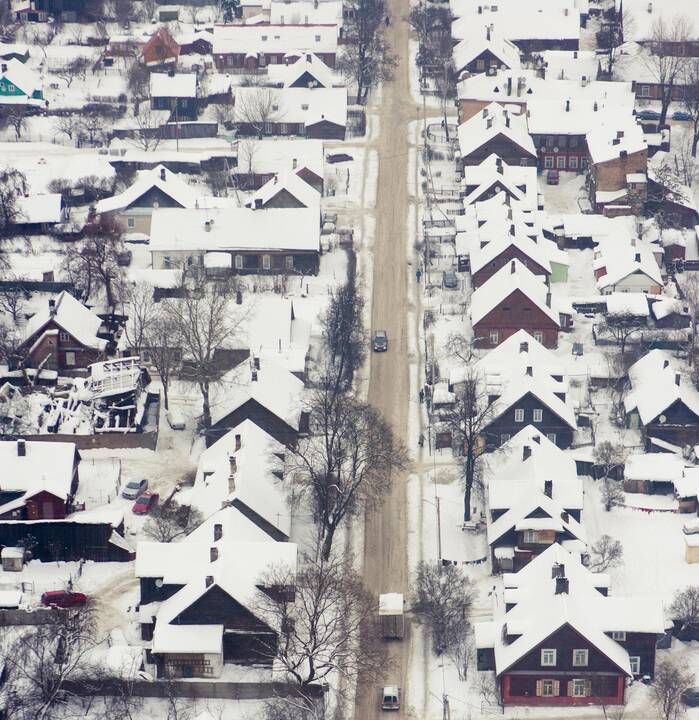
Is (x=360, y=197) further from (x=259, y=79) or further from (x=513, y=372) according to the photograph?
(x=513, y=372)

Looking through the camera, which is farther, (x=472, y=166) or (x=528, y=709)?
(x=472, y=166)

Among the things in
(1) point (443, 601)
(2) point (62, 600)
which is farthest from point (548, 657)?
(2) point (62, 600)

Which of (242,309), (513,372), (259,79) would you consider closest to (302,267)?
(242,309)

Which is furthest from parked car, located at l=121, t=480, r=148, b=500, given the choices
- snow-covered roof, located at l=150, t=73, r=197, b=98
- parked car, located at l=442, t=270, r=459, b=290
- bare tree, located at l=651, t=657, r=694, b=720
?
snow-covered roof, located at l=150, t=73, r=197, b=98

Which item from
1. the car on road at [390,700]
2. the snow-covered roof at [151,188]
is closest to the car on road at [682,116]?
the snow-covered roof at [151,188]

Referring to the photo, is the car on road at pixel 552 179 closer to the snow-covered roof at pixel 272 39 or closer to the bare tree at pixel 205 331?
the snow-covered roof at pixel 272 39

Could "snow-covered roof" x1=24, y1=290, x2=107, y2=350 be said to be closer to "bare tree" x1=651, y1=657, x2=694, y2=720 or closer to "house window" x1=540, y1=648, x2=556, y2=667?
"house window" x1=540, y1=648, x2=556, y2=667

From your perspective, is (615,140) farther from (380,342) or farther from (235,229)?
(380,342)
